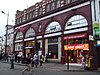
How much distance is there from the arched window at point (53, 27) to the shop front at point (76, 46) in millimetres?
3340

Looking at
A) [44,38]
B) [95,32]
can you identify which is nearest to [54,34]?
[44,38]

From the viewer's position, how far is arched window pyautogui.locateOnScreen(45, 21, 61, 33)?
36.6 m

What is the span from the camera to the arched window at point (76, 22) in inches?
1233

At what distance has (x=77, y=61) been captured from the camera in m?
32.5

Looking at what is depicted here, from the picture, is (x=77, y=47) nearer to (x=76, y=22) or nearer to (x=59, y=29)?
(x=76, y=22)

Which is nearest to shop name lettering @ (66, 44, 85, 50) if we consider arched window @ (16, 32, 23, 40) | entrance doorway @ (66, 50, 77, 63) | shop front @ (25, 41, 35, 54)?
entrance doorway @ (66, 50, 77, 63)

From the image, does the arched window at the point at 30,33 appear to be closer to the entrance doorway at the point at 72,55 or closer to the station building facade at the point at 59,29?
the station building facade at the point at 59,29

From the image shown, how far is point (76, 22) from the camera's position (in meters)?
32.6

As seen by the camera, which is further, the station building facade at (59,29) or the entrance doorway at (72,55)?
the entrance doorway at (72,55)

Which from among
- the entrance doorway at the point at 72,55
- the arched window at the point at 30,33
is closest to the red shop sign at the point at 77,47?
the entrance doorway at the point at 72,55

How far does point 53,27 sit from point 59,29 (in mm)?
2054

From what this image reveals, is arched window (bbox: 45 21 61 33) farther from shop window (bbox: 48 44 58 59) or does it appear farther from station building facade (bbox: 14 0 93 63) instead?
shop window (bbox: 48 44 58 59)

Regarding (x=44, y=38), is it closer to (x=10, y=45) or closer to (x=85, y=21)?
(x=85, y=21)

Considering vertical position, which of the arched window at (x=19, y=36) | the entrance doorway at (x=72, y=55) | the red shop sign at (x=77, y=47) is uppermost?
the arched window at (x=19, y=36)
